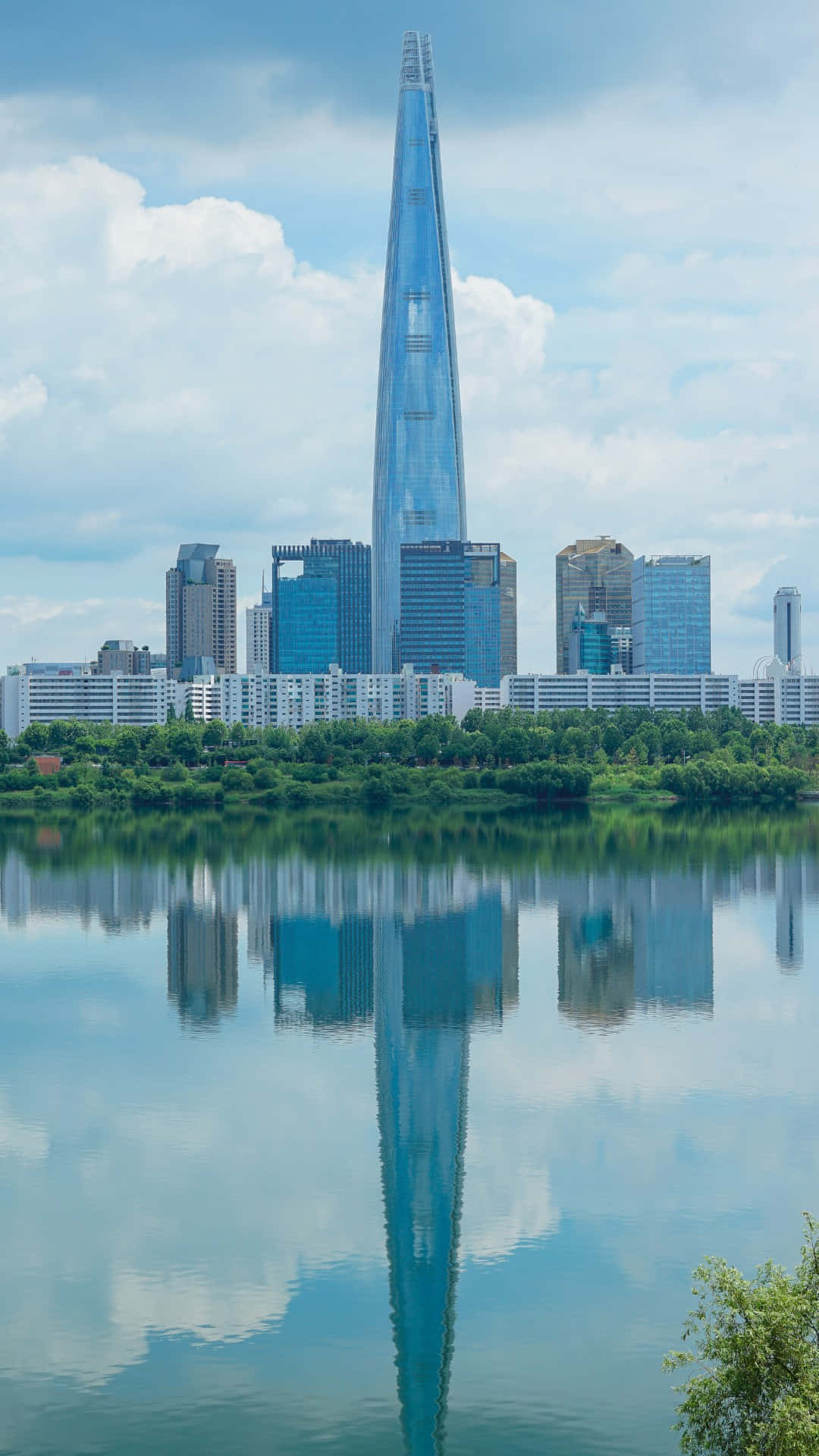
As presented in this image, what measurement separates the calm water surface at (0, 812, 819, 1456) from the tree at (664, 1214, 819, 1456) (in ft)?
11.1

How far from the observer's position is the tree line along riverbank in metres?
107

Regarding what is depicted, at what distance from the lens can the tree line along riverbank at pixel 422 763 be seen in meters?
107

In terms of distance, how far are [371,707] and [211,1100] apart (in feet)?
522

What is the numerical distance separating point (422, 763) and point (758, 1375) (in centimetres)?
11151

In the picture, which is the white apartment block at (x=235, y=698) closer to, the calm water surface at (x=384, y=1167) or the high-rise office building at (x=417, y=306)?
the high-rise office building at (x=417, y=306)

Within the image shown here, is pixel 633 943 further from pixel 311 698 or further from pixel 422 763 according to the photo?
pixel 311 698

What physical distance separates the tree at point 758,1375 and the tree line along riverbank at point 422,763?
92.2m

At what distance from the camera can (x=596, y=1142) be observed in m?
25.9

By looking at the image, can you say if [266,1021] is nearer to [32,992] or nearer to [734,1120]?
[32,992]

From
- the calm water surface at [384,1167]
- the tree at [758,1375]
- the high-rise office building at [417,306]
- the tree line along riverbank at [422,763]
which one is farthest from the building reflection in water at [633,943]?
the high-rise office building at [417,306]

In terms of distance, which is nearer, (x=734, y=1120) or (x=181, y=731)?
(x=734, y=1120)

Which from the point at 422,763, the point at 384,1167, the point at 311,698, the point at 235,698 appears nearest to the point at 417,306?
the point at 311,698

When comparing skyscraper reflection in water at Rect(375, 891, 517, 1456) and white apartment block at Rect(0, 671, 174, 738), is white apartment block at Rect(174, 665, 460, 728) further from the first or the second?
skyscraper reflection in water at Rect(375, 891, 517, 1456)

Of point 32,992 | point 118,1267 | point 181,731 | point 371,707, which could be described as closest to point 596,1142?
point 118,1267
